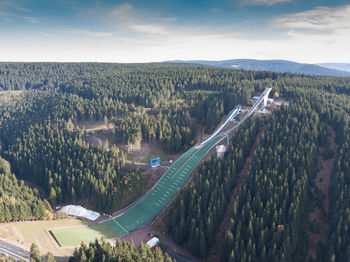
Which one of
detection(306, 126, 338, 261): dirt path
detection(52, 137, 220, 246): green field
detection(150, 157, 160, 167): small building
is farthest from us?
detection(150, 157, 160, 167): small building

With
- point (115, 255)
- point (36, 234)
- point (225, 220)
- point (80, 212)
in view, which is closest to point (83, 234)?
point (80, 212)

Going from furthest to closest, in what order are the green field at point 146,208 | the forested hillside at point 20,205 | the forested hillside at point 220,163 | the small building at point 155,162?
the small building at point 155,162 < the forested hillside at point 20,205 < the green field at point 146,208 < the forested hillside at point 220,163

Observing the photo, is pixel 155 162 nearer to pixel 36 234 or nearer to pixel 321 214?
pixel 36 234

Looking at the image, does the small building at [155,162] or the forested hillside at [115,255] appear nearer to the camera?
the forested hillside at [115,255]

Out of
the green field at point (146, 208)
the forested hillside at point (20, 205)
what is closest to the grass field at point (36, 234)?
the forested hillside at point (20, 205)

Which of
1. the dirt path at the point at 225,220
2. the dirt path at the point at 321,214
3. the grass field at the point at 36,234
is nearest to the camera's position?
the dirt path at the point at 321,214

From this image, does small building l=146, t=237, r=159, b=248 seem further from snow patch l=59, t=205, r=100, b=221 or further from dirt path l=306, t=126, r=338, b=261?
dirt path l=306, t=126, r=338, b=261

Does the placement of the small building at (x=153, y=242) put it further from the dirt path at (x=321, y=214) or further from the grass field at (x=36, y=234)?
the dirt path at (x=321, y=214)

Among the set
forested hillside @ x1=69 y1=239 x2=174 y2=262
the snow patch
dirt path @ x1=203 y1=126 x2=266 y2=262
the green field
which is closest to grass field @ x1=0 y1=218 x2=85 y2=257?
the green field
